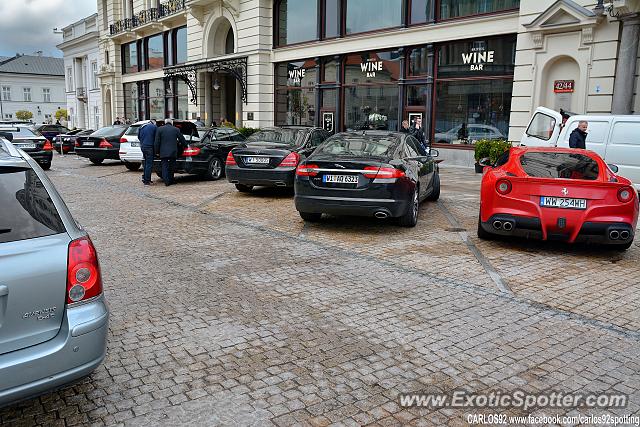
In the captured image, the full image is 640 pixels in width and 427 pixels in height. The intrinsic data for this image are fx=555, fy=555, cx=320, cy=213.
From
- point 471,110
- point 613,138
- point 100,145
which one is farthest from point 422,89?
point 100,145

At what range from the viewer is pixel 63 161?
76.7ft

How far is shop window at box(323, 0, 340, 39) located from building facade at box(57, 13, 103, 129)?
29.2 meters

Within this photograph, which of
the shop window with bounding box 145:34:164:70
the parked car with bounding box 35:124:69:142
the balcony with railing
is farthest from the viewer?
the shop window with bounding box 145:34:164:70

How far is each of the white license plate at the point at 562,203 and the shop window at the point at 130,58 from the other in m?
38.9

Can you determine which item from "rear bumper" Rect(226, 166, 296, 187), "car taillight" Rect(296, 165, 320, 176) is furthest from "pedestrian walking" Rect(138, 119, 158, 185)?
"car taillight" Rect(296, 165, 320, 176)

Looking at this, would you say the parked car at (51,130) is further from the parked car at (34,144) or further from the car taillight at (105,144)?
the car taillight at (105,144)

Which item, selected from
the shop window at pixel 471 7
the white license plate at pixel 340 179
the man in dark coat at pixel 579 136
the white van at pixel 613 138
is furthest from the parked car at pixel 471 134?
the white license plate at pixel 340 179

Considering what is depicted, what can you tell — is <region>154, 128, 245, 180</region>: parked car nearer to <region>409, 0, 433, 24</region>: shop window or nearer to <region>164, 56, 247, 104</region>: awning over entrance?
<region>409, 0, 433, 24</region>: shop window

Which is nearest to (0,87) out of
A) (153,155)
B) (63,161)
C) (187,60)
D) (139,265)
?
(187,60)

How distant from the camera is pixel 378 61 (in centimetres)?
2239

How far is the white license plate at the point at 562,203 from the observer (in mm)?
6891

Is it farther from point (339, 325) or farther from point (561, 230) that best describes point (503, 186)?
point (339, 325)

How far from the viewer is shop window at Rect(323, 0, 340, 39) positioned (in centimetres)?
2373

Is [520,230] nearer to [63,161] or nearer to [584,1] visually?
[584,1]
